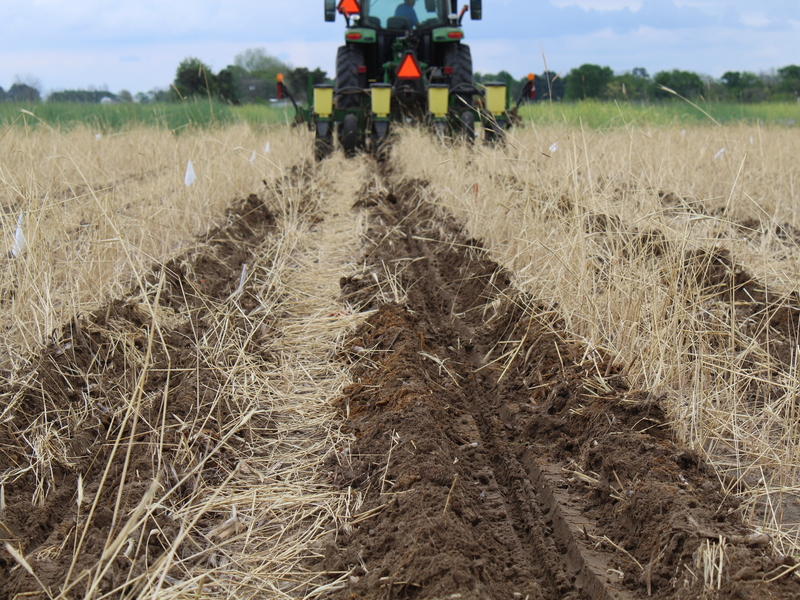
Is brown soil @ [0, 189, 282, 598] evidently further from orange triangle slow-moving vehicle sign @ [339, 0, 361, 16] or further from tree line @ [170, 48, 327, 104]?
tree line @ [170, 48, 327, 104]

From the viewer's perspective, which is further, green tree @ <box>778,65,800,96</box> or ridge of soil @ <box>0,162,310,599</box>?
green tree @ <box>778,65,800,96</box>

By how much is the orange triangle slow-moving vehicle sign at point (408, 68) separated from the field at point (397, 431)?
556 cm

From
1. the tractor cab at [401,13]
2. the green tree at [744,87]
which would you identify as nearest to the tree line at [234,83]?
the tractor cab at [401,13]

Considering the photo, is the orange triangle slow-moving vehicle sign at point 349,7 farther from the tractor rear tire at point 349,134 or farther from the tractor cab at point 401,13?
the tractor rear tire at point 349,134

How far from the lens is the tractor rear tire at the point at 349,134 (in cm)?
1033

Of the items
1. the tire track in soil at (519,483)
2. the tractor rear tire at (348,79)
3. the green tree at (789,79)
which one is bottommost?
the tire track in soil at (519,483)

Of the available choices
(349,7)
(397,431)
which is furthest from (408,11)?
(397,431)

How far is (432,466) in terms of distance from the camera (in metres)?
2.11

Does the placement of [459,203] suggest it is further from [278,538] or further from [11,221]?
[278,538]

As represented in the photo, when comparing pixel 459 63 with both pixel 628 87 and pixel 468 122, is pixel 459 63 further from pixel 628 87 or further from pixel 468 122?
pixel 628 87

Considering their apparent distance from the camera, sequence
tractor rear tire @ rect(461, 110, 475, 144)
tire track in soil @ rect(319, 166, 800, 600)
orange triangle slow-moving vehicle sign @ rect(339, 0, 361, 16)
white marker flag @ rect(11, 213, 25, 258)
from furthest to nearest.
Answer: orange triangle slow-moving vehicle sign @ rect(339, 0, 361, 16), tractor rear tire @ rect(461, 110, 475, 144), white marker flag @ rect(11, 213, 25, 258), tire track in soil @ rect(319, 166, 800, 600)

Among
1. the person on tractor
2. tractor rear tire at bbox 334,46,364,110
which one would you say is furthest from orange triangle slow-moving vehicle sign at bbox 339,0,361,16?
the person on tractor

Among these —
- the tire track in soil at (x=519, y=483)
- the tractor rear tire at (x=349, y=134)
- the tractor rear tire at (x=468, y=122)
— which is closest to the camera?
the tire track in soil at (x=519, y=483)

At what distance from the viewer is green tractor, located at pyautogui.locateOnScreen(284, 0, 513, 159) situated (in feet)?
31.6
